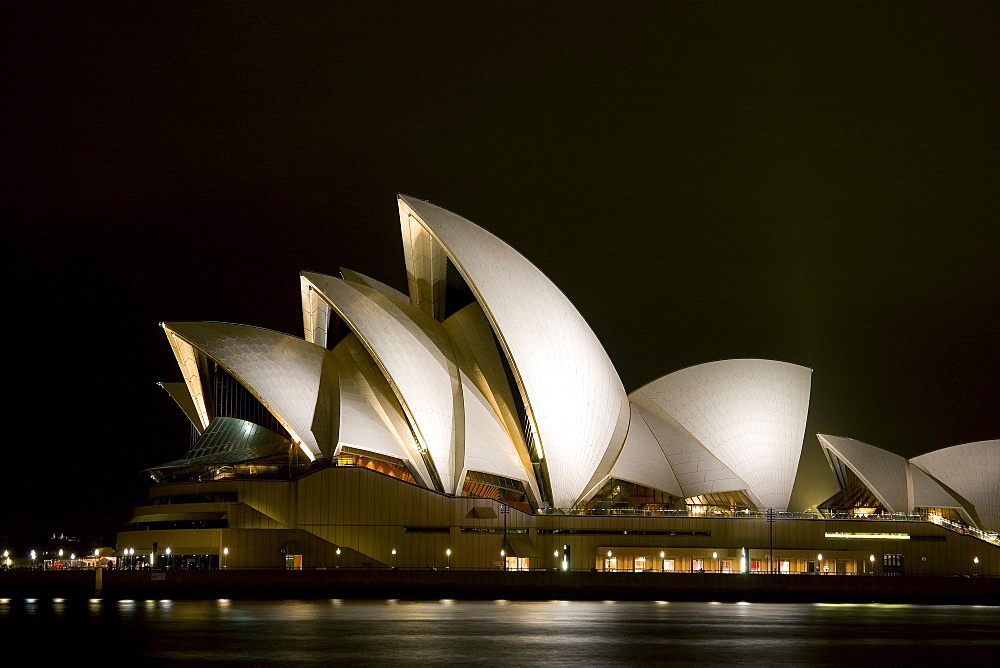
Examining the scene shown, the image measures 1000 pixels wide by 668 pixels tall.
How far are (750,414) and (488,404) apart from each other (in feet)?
45.0

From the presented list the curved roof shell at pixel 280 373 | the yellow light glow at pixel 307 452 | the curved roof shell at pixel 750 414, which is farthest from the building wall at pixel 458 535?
the curved roof shell at pixel 750 414

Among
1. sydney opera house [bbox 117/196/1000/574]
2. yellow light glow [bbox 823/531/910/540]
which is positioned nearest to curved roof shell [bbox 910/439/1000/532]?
sydney opera house [bbox 117/196/1000/574]

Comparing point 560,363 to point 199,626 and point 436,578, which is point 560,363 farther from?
point 199,626

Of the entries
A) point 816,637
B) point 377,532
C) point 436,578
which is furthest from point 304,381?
point 816,637

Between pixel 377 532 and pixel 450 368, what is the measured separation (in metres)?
8.27

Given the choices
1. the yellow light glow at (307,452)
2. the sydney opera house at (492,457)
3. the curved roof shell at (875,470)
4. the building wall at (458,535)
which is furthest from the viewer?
the curved roof shell at (875,470)

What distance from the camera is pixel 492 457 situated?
52406mm

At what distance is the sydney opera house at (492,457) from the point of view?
50.4m

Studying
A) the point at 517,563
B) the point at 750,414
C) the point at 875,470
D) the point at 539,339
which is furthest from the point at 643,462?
the point at 875,470

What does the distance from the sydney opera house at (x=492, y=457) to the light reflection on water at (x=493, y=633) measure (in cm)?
778

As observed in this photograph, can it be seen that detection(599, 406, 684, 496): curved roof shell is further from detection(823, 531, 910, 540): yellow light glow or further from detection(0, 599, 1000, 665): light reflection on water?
detection(0, 599, 1000, 665): light reflection on water

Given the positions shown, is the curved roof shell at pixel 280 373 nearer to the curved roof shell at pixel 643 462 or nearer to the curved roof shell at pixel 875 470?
the curved roof shell at pixel 643 462

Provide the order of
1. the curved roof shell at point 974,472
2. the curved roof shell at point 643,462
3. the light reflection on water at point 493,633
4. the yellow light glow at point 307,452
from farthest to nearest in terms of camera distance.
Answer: the curved roof shell at point 974,472, the curved roof shell at point 643,462, the yellow light glow at point 307,452, the light reflection on water at point 493,633

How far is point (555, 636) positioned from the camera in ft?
99.1
